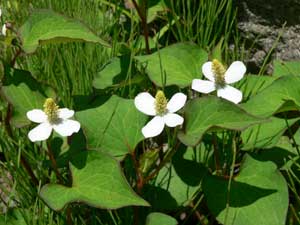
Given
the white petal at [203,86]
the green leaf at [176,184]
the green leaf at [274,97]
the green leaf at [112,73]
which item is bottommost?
the green leaf at [176,184]

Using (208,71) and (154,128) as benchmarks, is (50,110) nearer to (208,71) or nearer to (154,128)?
(154,128)

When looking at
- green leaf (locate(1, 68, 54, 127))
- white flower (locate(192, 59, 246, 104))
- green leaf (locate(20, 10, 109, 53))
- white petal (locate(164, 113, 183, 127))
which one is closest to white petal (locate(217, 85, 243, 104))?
white flower (locate(192, 59, 246, 104))

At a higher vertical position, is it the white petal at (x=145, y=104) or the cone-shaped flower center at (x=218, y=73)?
the cone-shaped flower center at (x=218, y=73)

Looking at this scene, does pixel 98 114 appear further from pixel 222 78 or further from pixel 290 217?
pixel 290 217

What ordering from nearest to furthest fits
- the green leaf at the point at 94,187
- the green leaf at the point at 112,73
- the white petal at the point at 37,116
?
the green leaf at the point at 94,187 → the white petal at the point at 37,116 → the green leaf at the point at 112,73

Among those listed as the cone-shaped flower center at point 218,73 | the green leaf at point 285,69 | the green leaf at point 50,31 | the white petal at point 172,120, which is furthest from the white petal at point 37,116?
the green leaf at point 285,69

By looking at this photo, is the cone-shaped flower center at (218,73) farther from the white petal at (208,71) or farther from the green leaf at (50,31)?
the green leaf at (50,31)
